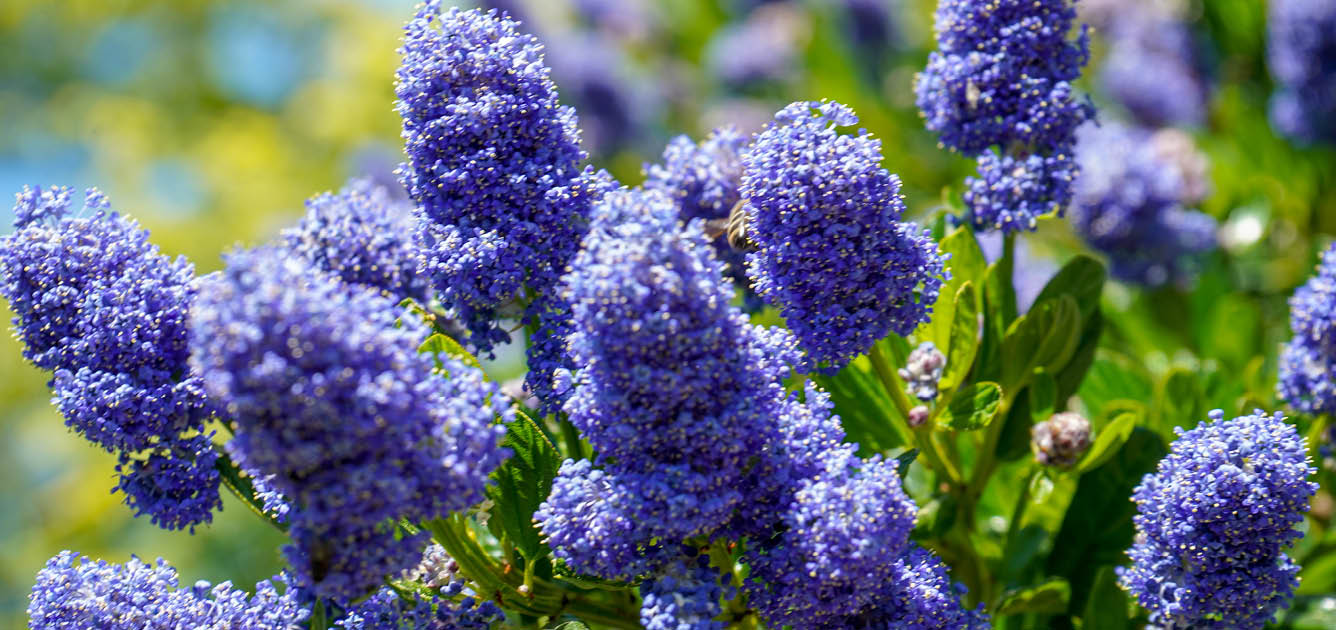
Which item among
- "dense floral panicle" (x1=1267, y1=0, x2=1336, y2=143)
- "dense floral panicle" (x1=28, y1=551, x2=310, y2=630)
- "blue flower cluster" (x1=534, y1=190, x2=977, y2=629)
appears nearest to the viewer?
"blue flower cluster" (x1=534, y1=190, x2=977, y2=629)

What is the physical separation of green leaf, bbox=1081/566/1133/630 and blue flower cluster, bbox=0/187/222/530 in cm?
128

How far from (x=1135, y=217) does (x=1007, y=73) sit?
1.35m

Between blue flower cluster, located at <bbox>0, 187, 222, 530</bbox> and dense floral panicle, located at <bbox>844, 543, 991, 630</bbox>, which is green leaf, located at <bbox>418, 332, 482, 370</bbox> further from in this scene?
dense floral panicle, located at <bbox>844, 543, 991, 630</bbox>

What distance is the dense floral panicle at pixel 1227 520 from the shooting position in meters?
1.46

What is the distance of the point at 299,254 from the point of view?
178cm

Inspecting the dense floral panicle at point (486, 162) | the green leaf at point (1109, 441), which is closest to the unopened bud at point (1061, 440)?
the green leaf at point (1109, 441)

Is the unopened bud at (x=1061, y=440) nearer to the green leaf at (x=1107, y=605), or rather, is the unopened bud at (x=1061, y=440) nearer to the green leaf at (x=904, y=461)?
the green leaf at (x=1107, y=605)

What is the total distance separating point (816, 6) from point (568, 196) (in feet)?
13.8

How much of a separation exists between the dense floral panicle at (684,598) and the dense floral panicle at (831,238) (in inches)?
13.0

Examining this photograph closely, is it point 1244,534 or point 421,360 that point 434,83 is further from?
point 1244,534

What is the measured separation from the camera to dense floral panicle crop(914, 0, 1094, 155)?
1816 mm

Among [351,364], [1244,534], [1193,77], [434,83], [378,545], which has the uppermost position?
[1193,77]

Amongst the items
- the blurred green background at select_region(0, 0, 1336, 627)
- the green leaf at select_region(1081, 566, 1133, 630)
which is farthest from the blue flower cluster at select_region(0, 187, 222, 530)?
the green leaf at select_region(1081, 566, 1133, 630)

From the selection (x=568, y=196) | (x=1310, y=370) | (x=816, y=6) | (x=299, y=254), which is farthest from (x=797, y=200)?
(x=816, y=6)
